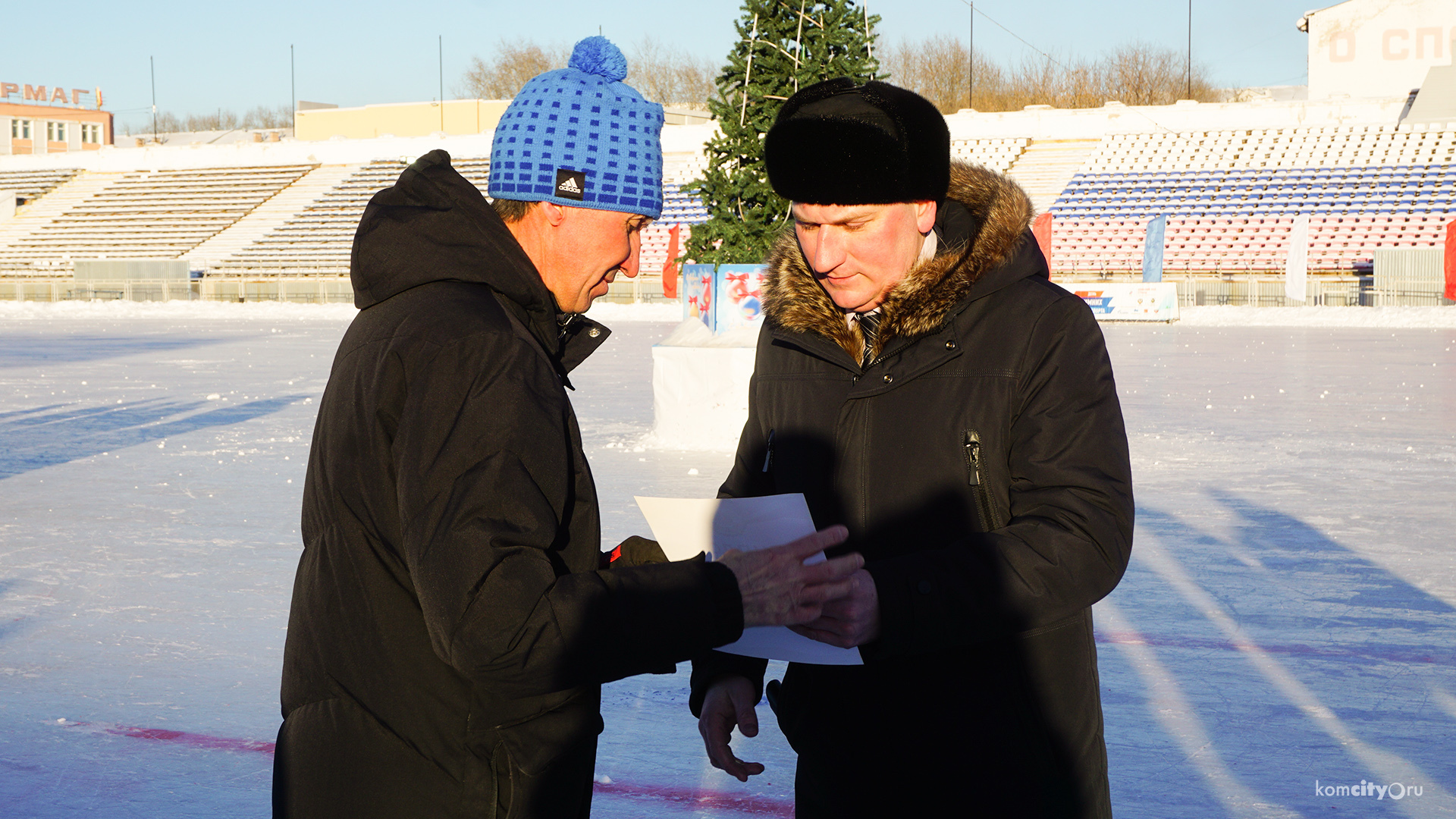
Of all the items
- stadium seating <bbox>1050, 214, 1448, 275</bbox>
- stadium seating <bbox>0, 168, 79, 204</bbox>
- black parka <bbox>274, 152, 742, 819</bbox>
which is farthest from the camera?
stadium seating <bbox>0, 168, 79, 204</bbox>

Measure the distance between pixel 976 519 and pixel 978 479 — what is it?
58mm

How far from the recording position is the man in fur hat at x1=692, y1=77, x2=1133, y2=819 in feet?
4.93

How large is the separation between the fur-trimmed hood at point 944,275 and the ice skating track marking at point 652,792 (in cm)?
141

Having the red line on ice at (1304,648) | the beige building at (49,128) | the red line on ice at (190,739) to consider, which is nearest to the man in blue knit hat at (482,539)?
the red line on ice at (190,739)

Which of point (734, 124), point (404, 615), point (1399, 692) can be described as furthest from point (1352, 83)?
point (404, 615)

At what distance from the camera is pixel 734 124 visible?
26.6 feet

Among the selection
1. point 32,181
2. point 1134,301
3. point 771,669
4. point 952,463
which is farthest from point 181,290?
point 952,463

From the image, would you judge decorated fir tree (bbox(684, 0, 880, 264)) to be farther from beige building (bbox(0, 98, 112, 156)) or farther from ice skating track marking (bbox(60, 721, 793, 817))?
beige building (bbox(0, 98, 112, 156))

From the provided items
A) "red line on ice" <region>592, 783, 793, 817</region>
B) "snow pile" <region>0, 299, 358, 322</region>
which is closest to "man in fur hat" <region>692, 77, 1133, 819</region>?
"red line on ice" <region>592, 783, 793, 817</region>

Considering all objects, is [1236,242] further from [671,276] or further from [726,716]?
[726,716]

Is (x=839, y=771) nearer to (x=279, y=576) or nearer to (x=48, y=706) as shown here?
(x=48, y=706)

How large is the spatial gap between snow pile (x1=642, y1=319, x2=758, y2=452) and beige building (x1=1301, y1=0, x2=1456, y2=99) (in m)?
41.7

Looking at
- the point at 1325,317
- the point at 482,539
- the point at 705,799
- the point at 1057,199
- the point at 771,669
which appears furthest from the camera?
the point at 1057,199

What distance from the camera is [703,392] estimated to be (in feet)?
26.5
